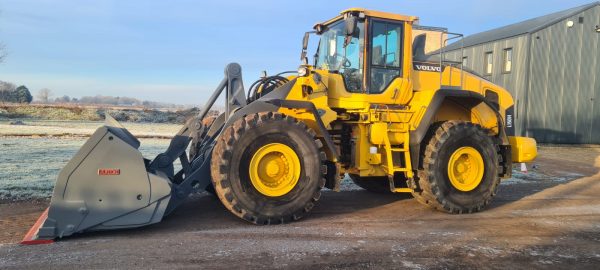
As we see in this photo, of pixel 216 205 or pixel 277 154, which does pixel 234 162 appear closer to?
pixel 277 154

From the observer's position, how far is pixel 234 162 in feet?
19.2

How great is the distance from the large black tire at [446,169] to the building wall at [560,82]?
15.2m

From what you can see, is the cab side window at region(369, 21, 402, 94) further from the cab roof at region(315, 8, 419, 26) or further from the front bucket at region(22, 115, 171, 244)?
the front bucket at region(22, 115, 171, 244)

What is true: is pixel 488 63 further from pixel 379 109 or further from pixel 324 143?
pixel 324 143

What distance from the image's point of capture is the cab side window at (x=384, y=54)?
712 cm

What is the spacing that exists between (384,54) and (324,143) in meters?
1.81

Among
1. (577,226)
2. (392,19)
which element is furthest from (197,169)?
(577,226)

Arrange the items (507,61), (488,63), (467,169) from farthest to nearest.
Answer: (488,63)
(507,61)
(467,169)

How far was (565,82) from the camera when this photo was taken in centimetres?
2180

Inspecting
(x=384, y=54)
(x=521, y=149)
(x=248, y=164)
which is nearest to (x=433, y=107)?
(x=384, y=54)

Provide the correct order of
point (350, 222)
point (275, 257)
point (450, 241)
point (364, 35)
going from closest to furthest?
point (275, 257), point (450, 241), point (350, 222), point (364, 35)

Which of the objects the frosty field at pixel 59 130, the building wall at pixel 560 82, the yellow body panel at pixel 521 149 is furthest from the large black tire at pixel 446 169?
the frosty field at pixel 59 130

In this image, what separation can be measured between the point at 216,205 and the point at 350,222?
214cm

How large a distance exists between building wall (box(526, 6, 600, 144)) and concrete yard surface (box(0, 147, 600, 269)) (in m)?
15.3
